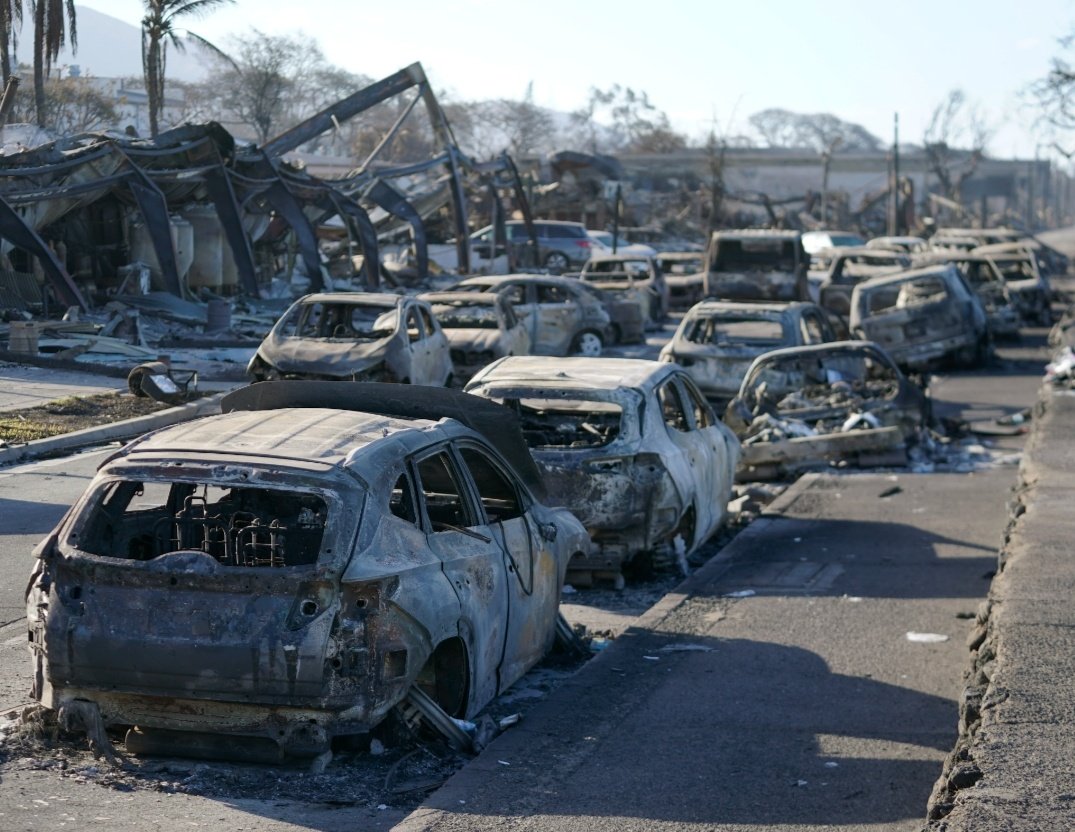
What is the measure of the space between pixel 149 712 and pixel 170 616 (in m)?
0.45

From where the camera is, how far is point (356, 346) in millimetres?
17984

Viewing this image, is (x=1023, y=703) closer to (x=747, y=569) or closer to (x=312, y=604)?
(x=312, y=604)

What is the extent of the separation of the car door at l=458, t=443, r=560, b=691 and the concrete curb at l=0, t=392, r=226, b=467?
24.2 ft

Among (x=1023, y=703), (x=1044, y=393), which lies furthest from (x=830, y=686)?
(x=1044, y=393)

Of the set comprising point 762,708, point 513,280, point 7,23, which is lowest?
point 762,708

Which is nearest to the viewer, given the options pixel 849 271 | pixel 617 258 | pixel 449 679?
pixel 449 679

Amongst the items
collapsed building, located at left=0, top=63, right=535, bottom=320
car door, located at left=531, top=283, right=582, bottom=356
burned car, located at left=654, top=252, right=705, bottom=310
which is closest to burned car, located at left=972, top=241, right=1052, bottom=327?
burned car, located at left=654, top=252, right=705, bottom=310

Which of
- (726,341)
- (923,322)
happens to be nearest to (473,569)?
(726,341)

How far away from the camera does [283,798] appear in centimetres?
597

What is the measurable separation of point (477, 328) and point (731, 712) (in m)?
14.7

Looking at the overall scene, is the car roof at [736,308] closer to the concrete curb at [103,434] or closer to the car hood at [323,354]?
the car hood at [323,354]

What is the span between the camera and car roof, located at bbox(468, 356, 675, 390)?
10.9 m

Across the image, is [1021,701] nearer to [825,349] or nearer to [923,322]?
[825,349]

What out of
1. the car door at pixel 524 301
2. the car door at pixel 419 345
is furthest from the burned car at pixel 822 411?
the car door at pixel 524 301
